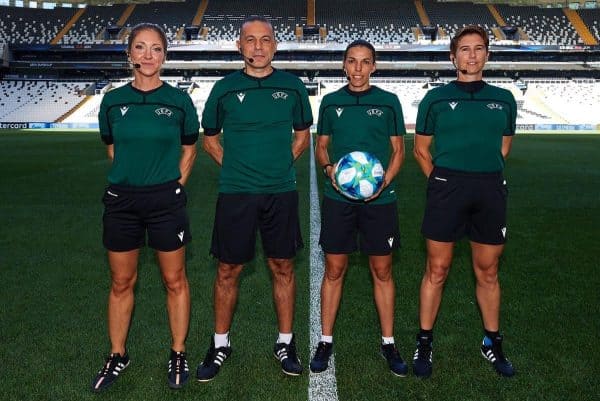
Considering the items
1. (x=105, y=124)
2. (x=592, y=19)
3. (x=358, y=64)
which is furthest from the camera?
(x=592, y=19)

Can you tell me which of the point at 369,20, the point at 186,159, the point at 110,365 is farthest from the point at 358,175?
the point at 369,20

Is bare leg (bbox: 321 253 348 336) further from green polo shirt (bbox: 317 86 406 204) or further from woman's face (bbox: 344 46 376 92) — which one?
woman's face (bbox: 344 46 376 92)

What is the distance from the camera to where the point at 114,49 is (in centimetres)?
5053

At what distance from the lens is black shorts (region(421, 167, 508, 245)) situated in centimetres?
328

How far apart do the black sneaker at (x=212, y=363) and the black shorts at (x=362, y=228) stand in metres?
0.96

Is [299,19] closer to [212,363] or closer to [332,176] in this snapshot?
[332,176]

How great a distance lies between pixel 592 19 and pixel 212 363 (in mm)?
62858

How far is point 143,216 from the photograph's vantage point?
3.15m

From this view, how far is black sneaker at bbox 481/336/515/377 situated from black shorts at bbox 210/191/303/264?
1440 millimetres

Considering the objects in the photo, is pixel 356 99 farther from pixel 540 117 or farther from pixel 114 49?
pixel 114 49

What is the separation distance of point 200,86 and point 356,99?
4757 cm

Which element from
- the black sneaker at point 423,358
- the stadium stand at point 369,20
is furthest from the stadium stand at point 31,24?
the black sneaker at point 423,358

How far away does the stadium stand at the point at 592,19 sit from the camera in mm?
52616

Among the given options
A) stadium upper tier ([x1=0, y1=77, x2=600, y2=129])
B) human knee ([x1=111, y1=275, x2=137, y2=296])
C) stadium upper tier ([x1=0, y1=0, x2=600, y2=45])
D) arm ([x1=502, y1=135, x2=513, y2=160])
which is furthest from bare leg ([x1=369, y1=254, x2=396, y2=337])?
stadium upper tier ([x1=0, y1=0, x2=600, y2=45])
